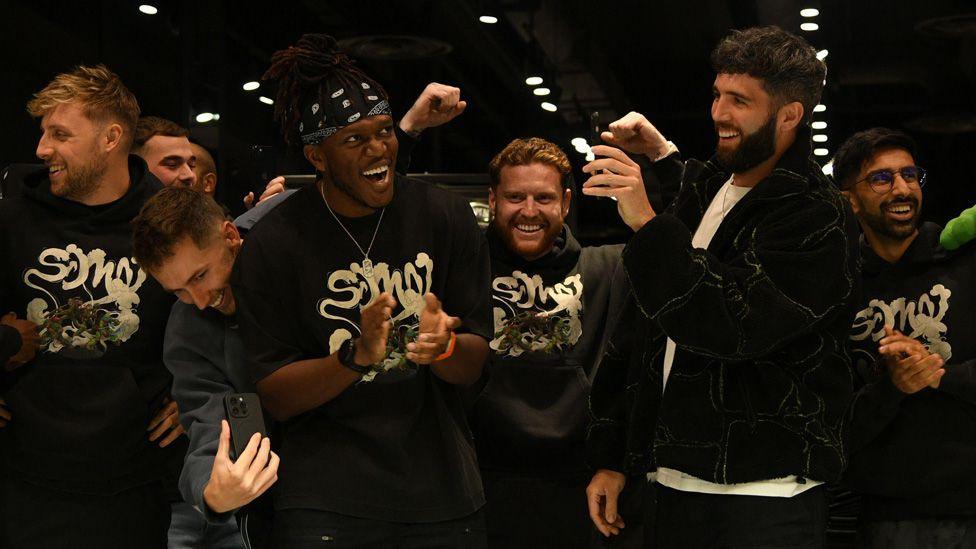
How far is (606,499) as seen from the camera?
265 centimetres

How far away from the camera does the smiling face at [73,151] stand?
10.0ft

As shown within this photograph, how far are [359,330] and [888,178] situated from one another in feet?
5.38

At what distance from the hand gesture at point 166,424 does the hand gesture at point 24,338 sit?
339 mm

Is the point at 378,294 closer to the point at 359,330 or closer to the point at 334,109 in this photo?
the point at 359,330

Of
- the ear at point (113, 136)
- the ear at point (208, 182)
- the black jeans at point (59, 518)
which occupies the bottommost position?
the black jeans at point (59, 518)

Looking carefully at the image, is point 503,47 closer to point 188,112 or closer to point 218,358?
point 188,112

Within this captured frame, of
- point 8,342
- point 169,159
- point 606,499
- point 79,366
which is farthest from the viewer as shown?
point 169,159

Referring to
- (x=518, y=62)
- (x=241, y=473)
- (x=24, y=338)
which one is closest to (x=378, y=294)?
(x=241, y=473)

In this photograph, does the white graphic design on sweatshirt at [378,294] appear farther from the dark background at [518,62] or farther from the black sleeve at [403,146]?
the dark background at [518,62]

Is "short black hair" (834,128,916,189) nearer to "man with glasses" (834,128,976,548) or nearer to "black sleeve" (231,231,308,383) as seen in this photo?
"man with glasses" (834,128,976,548)

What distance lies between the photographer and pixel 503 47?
5.46 m

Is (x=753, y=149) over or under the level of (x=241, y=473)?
over

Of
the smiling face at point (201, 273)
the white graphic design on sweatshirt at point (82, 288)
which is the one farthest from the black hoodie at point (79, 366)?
the smiling face at point (201, 273)

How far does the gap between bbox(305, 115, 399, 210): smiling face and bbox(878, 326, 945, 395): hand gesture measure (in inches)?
50.5
